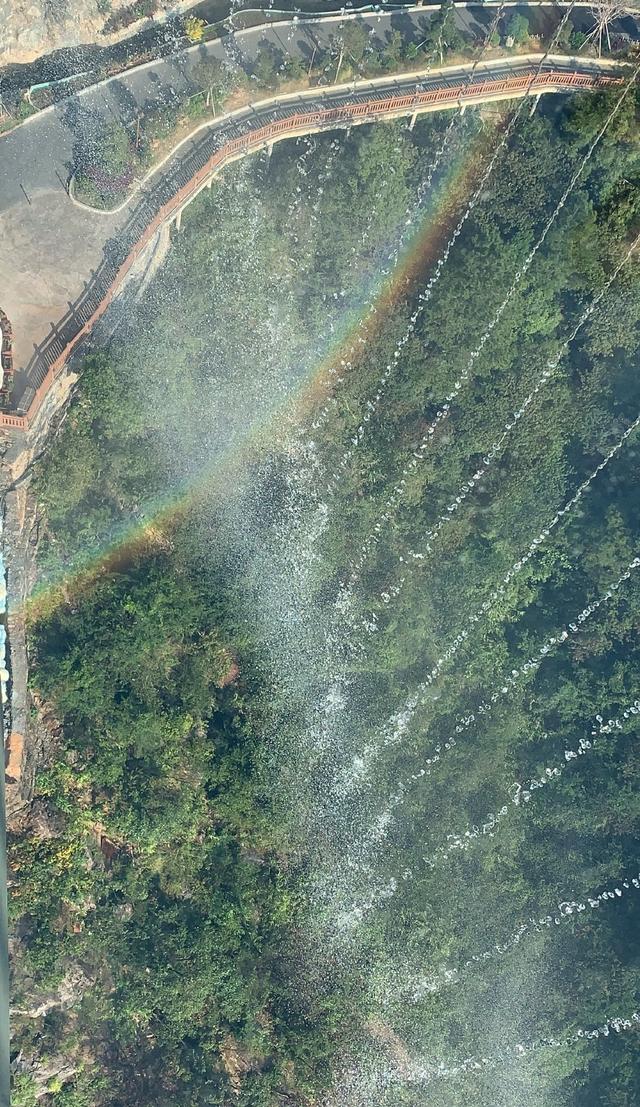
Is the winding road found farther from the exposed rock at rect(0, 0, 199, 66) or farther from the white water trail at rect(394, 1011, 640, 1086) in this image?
the white water trail at rect(394, 1011, 640, 1086)

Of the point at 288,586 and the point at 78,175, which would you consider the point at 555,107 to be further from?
the point at 288,586

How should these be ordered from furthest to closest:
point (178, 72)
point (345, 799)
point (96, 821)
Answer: point (345, 799) < point (178, 72) < point (96, 821)

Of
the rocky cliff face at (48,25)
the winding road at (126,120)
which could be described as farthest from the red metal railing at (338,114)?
the rocky cliff face at (48,25)

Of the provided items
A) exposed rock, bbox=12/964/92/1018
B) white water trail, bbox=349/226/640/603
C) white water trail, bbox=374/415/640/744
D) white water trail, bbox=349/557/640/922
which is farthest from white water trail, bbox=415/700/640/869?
exposed rock, bbox=12/964/92/1018

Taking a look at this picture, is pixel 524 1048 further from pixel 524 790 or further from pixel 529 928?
pixel 524 790

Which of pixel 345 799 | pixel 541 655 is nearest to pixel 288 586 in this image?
pixel 345 799

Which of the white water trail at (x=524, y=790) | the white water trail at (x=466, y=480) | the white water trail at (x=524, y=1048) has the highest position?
the white water trail at (x=466, y=480)

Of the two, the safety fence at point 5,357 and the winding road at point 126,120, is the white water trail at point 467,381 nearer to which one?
the winding road at point 126,120
